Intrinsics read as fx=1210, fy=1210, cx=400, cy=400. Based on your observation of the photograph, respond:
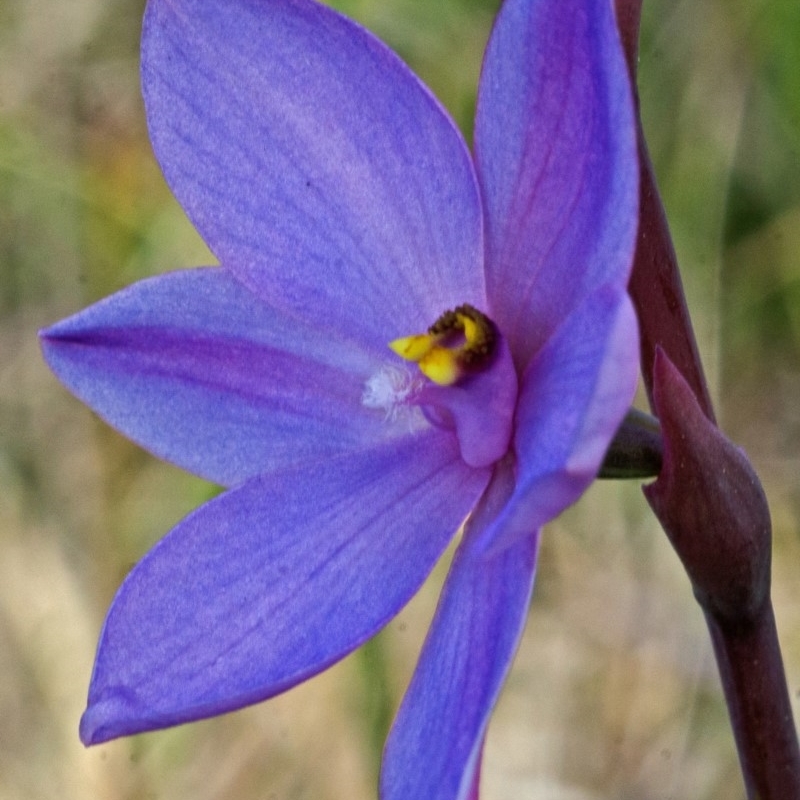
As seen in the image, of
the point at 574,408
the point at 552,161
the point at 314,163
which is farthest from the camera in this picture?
the point at 314,163

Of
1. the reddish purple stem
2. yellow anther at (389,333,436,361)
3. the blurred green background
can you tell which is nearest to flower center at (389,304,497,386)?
yellow anther at (389,333,436,361)

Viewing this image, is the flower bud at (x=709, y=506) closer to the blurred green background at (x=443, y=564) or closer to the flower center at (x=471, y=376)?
the flower center at (x=471, y=376)

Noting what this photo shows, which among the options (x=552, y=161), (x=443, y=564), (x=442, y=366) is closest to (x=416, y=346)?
(x=442, y=366)

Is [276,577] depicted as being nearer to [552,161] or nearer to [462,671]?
[462,671]

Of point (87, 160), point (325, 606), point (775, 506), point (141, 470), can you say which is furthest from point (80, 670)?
point (325, 606)

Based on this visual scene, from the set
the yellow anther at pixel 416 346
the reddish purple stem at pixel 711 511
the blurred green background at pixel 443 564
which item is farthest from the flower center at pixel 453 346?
the blurred green background at pixel 443 564

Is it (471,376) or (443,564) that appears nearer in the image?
(471,376)

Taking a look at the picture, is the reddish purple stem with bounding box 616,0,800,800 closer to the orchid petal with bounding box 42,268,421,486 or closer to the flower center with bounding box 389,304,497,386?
the flower center with bounding box 389,304,497,386
